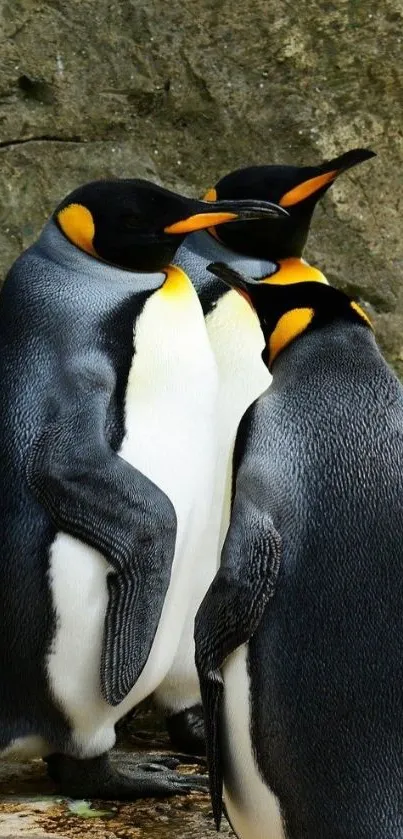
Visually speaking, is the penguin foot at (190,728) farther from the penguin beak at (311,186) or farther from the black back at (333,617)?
the penguin beak at (311,186)

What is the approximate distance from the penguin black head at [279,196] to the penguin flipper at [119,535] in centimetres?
99

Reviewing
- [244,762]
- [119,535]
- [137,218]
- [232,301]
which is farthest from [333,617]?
[232,301]

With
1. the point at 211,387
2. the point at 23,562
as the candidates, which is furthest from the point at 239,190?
the point at 23,562

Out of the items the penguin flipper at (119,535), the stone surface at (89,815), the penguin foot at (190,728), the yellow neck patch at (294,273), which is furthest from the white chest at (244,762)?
the yellow neck patch at (294,273)

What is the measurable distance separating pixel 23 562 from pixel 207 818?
0.66 metres

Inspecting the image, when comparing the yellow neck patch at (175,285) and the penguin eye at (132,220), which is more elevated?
the penguin eye at (132,220)

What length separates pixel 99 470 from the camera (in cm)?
298

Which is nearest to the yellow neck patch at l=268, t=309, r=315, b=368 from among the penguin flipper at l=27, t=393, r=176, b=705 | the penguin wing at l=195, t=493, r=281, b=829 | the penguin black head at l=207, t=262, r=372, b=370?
the penguin black head at l=207, t=262, r=372, b=370

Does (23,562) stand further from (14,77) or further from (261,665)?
(14,77)

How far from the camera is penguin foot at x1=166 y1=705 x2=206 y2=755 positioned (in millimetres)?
3514

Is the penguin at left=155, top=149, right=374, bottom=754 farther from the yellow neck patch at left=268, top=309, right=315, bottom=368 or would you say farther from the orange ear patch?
the yellow neck patch at left=268, top=309, right=315, bottom=368

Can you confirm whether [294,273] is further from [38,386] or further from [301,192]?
[38,386]

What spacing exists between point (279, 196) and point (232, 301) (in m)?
0.30

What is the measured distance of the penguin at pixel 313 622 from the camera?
2328 mm
